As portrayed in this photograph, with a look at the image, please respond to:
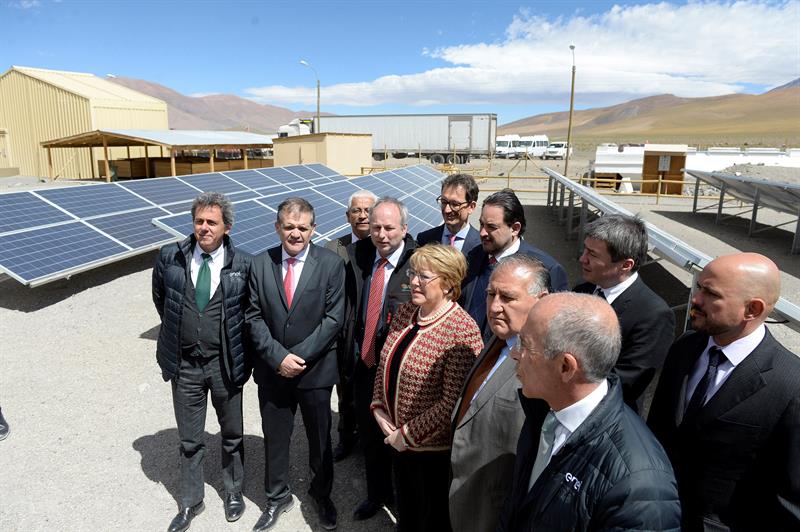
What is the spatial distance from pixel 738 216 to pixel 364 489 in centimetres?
1911

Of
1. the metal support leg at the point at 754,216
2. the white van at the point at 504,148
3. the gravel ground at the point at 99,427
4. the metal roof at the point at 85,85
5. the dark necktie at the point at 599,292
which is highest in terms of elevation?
the metal roof at the point at 85,85

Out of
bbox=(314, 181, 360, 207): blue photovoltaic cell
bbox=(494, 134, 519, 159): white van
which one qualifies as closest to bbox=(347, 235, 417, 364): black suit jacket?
bbox=(314, 181, 360, 207): blue photovoltaic cell

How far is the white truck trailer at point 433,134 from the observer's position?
139 feet

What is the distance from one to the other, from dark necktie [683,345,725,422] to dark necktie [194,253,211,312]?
271 cm

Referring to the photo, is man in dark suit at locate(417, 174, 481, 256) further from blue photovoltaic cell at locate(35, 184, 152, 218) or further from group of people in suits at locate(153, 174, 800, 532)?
blue photovoltaic cell at locate(35, 184, 152, 218)

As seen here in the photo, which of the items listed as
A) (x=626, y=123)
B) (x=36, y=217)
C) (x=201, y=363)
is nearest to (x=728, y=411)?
(x=201, y=363)

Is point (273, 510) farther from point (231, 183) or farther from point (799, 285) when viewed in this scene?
point (799, 285)

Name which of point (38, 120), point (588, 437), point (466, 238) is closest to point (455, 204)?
point (466, 238)

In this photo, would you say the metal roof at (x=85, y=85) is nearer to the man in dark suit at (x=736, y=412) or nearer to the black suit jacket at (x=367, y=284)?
the black suit jacket at (x=367, y=284)

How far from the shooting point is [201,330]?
322 cm

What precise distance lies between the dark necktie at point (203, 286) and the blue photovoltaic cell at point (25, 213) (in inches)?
242

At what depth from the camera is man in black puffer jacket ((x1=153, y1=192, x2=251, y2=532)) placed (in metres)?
3.23

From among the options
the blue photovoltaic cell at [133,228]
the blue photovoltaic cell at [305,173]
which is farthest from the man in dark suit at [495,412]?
the blue photovoltaic cell at [305,173]

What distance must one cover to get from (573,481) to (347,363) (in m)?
2.29
